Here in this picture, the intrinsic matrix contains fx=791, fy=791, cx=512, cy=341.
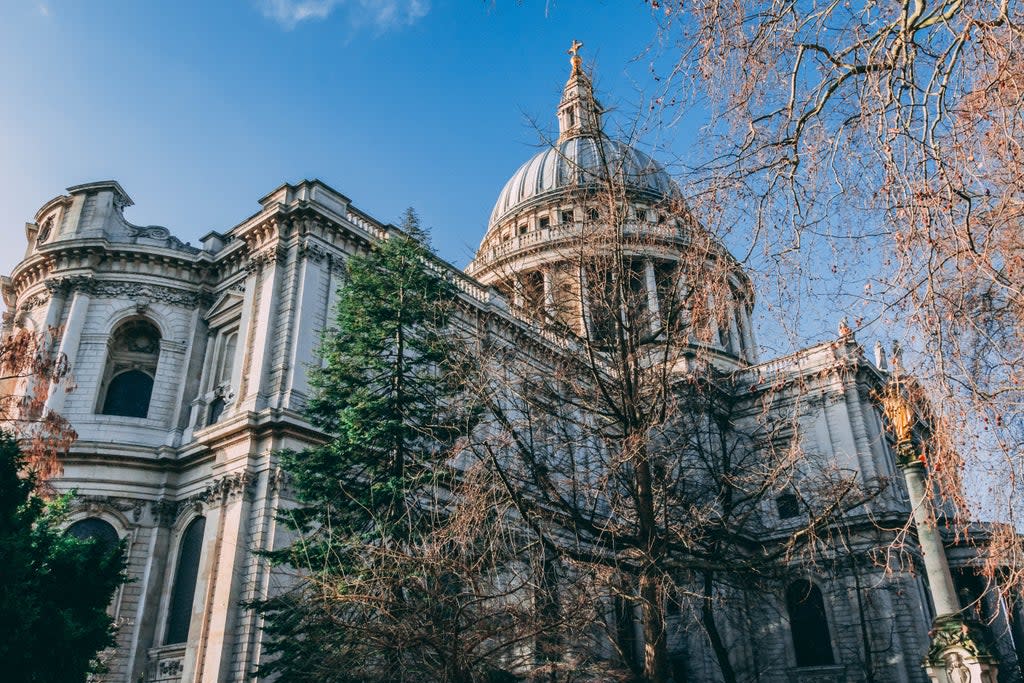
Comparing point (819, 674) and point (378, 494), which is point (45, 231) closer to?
point (378, 494)

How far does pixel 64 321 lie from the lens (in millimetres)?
24656

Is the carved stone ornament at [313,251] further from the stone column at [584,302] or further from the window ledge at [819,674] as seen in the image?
the window ledge at [819,674]

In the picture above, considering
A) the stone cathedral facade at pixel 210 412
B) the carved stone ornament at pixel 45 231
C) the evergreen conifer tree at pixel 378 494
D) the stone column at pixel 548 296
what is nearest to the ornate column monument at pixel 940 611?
the stone column at pixel 548 296

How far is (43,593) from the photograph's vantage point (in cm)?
1366

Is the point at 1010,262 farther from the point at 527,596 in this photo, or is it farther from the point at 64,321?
Result: the point at 64,321

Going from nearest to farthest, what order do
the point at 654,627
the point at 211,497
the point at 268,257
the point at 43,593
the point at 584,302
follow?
1. the point at 654,627
2. the point at 584,302
3. the point at 43,593
4. the point at 211,497
5. the point at 268,257

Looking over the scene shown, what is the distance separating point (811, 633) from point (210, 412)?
916 inches

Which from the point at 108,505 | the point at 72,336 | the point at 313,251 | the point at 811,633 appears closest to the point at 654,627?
the point at 313,251

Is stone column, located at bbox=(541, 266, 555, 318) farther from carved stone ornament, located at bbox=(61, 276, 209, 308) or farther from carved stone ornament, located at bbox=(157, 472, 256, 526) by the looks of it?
carved stone ornament, located at bbox=(61, 276, 209, 308)

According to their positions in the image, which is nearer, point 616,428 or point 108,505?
point 616,428

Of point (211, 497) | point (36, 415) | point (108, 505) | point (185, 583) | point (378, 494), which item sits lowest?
point (185, 583)

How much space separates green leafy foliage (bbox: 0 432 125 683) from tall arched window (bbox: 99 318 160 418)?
9837mm

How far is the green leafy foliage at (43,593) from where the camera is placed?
38.8 ft

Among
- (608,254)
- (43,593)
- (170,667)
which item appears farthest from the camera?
(170,667)
